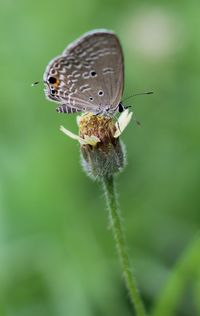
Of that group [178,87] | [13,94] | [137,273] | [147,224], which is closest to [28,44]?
[13,94]

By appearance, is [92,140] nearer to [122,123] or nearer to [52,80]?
[122,123]

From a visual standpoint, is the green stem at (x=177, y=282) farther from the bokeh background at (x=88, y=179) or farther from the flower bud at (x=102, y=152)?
the flower bud at (x=102, y=152)

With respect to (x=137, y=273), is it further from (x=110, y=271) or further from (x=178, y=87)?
(x=178, y=87)

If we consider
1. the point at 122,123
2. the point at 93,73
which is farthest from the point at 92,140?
the point at 93,73

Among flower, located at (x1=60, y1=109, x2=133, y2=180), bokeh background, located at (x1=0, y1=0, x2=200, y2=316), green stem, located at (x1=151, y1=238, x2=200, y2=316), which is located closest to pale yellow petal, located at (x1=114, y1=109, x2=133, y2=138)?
flower, located at (x1=60, y1=109, x2=133, y2=180)

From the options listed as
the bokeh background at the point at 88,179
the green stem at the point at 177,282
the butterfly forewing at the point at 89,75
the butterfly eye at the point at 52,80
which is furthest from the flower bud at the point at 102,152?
the bokeh background at the point at 88,179

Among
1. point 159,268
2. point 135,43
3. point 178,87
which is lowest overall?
point 159,268
